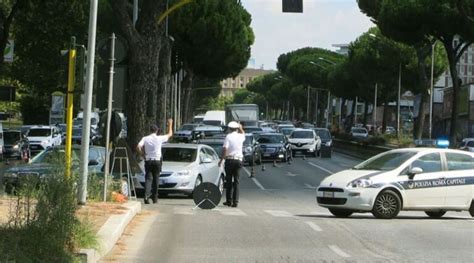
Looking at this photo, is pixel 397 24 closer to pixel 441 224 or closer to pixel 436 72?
pixel 436 72

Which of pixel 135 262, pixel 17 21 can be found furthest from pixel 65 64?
pixel 17 21

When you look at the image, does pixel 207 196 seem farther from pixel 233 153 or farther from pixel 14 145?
pixel 14 145

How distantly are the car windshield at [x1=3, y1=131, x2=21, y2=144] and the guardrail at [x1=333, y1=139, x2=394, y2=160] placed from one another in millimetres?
19365

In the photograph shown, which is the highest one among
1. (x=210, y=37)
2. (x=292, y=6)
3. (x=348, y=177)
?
(x=210, y=37)

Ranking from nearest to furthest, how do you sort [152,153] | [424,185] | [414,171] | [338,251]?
[338,251], [414,171], [424,185], [152,153]

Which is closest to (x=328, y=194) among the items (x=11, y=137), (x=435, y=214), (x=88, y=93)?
(x=435, y=214)

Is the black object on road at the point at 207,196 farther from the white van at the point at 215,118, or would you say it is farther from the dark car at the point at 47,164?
A: the white van at the point at 215,118

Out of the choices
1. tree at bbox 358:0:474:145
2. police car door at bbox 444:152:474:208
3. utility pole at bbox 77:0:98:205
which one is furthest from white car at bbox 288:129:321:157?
utility pole at bbox 77:0:98:205

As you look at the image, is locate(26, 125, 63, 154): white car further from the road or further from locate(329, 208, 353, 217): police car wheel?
locate(329, 208, 353, 217): police car wheel

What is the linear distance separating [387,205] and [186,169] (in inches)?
268

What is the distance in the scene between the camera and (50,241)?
323 inches

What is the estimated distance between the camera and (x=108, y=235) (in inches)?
418

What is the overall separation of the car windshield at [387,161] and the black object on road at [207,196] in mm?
3103

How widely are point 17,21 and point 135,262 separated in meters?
25.8
